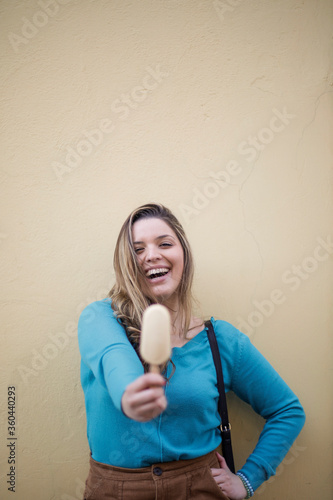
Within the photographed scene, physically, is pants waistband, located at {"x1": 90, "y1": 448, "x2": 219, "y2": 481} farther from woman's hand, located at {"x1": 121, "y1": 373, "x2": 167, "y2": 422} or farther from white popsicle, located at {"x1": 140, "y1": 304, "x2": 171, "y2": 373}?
white popsicle, located at {"x1": 140, "y1": 304, "x2": 171, "y2": 373}

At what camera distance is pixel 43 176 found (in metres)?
1.68

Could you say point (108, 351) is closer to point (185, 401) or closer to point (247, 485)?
point (185, 401)

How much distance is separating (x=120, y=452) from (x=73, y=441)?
433mm

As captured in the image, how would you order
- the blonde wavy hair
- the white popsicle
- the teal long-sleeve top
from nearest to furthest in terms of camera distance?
the white popsicle
the teal long-sleeve top
the blonde wavy hair

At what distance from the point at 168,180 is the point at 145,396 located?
3.85ft

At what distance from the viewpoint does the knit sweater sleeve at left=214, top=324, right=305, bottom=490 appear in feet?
4.98

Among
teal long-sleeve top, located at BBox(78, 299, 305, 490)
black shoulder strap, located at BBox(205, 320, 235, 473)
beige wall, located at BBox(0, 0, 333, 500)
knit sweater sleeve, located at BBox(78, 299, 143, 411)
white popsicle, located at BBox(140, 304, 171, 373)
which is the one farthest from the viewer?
beige wall, located at BBox(0, 0, 333, 500)

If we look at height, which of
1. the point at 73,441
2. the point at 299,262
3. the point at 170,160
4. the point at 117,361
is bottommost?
the point at 73,441

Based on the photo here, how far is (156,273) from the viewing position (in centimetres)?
143

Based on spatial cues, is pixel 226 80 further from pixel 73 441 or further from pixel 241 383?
pixel 73 441

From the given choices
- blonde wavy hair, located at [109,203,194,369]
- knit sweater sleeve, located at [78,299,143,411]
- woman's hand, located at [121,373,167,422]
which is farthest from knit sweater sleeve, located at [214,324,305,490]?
woman's hand, located at [121,373,167,422]

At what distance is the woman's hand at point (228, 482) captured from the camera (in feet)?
4.57

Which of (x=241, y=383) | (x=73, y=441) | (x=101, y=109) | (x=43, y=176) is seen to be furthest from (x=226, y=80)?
(x=73, y=441)

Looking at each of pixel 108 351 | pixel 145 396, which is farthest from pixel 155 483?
pixel 145 396
